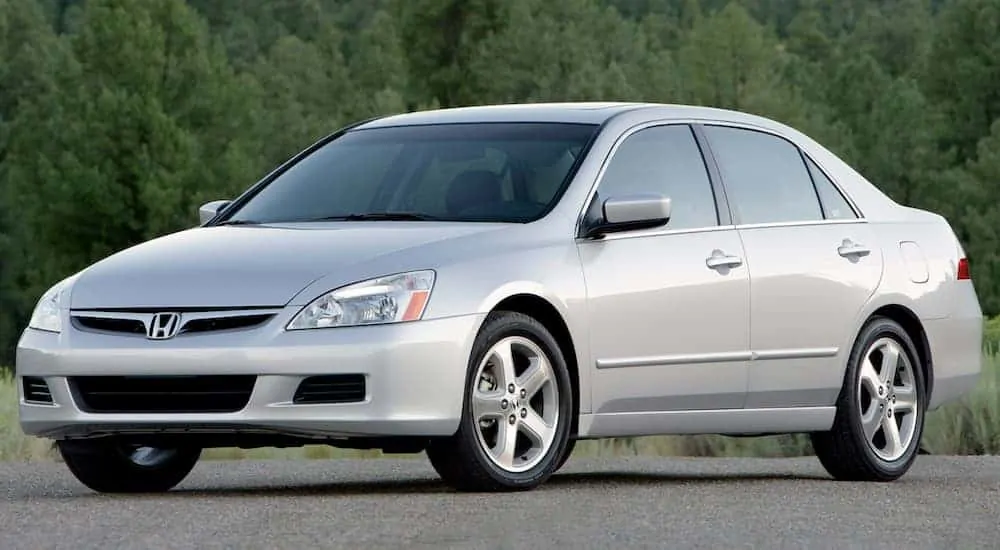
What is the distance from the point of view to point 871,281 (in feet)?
35.5

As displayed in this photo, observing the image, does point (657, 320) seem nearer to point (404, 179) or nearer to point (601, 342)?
point (601, 342)

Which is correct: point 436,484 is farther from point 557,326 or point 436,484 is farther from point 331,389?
point 331,389

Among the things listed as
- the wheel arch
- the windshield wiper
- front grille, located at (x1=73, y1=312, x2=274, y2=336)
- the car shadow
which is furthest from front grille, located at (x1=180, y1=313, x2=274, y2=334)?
the windshield wiper

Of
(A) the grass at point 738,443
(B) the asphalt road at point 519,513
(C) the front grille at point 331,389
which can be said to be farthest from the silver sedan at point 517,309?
(A) the grass at point 738,443

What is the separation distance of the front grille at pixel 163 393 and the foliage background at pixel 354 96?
1993 inches

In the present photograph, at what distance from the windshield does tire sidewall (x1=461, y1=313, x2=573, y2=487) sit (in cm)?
56

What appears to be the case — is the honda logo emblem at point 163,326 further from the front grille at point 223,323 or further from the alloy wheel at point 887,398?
the alloy wheel at point 887,398

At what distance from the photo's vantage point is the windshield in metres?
9.63

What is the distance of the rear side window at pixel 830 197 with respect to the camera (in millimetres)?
11055

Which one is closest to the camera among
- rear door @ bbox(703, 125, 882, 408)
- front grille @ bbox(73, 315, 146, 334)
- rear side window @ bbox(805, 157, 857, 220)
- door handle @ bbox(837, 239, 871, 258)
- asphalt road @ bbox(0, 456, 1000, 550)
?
asphalt road @ bbox(0, 456, 1000, 550)

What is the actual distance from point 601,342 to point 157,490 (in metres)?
2.04

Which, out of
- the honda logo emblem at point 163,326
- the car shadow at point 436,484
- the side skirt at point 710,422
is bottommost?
the car shadow at point 436,484

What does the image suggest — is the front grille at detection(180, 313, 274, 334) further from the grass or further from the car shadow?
the grass

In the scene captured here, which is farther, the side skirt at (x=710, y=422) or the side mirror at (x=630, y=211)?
the side skirt at (x=710, y=422)
